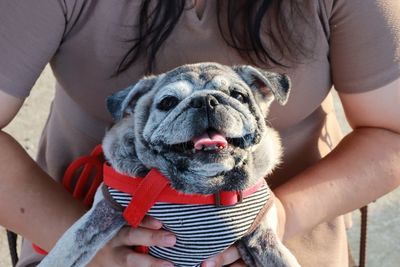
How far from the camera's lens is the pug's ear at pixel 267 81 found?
3.27 ft

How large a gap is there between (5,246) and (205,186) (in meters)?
1.19

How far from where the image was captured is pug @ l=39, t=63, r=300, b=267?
0.89 metres

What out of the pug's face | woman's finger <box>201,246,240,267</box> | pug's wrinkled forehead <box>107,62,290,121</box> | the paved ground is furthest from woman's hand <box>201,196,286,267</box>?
the paved ground

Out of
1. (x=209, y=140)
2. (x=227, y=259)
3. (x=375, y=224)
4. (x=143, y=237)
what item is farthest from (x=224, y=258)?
(x=375, y=224)

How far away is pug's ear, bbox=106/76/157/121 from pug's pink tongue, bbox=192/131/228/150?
16 centimetres

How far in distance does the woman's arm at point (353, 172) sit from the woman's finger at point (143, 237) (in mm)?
271

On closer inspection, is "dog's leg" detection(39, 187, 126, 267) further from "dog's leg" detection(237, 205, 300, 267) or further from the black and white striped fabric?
"dog's leg" detection(237, 205, 300, 267)

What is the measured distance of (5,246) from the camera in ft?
6.40

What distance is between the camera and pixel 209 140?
87cm

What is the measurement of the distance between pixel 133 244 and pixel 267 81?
0.33 meters

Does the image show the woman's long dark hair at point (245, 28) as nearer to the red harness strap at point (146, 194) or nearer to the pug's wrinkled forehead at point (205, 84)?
the pug's wrinkled forehead at point (205, 84)

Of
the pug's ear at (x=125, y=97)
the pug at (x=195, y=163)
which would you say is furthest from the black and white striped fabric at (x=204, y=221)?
the pug's ear at (x=125, y=97)

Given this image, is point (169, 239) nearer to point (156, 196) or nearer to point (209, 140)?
point (156, 196)

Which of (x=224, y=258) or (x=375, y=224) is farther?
(x=375, y=224)
